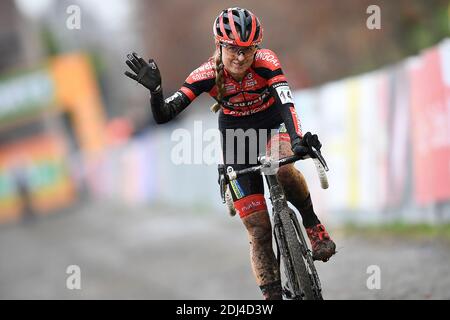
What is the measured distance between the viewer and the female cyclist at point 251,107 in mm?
6168

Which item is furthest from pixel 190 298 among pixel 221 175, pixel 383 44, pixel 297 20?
pixel 297 20

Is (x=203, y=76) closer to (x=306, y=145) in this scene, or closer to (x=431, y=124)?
(x=306, y=145)

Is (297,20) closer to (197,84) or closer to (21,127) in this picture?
(197,84)

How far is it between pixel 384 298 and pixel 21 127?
3878 centimetres

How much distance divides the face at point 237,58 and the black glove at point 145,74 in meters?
0.60

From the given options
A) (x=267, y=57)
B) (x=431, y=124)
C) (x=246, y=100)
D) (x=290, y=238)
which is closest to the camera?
(x=290, y=238)

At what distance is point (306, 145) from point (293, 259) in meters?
0.94

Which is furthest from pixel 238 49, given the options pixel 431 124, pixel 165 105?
pixel 431 124

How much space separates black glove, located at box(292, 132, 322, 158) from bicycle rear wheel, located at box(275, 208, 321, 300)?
632mm

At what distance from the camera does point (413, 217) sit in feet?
39.2

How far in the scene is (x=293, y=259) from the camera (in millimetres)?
6152

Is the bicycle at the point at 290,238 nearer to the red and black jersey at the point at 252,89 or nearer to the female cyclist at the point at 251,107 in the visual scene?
the female cyclist at the point at 251,107

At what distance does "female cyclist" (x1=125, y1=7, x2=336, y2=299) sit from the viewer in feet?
20.2
